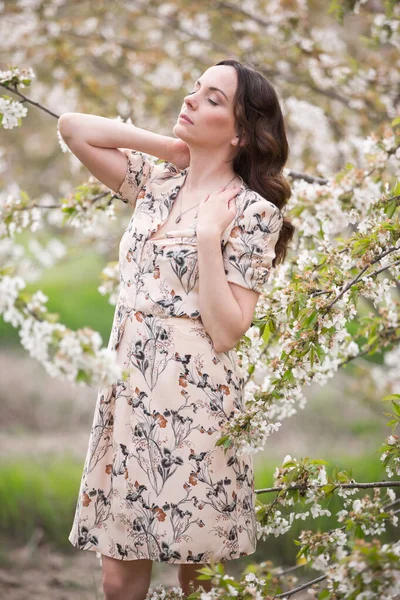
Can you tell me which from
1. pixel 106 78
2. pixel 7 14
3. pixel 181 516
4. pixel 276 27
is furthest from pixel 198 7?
pixel 181 516

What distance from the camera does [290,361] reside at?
203cm

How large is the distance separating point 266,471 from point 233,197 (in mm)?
2510

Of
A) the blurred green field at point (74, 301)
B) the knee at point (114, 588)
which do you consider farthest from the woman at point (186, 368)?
the blurred green field at point (74, 301)

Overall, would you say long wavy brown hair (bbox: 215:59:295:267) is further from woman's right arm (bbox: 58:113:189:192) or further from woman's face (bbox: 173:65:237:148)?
woman's right arm (bbox: 58:113:189:192)

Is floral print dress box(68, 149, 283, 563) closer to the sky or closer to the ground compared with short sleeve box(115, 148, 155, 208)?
closer to the ground

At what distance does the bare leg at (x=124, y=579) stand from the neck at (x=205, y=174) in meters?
1.06

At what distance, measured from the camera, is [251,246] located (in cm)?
204

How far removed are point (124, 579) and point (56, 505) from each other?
226 centimetres

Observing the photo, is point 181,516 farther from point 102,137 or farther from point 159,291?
point 102,137

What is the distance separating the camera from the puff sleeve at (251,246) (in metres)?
2.03

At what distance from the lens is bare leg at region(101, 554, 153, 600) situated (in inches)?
79.5

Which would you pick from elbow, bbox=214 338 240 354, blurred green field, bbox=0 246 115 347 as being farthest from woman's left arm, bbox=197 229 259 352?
blurred green field, bbox=0 246 115 347

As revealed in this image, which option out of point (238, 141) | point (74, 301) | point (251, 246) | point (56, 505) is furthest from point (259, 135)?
point (74, 301)

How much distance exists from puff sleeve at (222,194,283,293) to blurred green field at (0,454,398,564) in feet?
6.73
